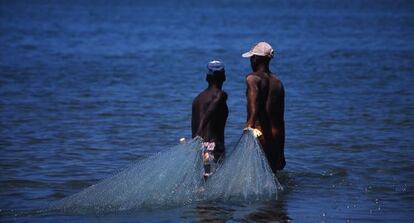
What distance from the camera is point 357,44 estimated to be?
147 ft

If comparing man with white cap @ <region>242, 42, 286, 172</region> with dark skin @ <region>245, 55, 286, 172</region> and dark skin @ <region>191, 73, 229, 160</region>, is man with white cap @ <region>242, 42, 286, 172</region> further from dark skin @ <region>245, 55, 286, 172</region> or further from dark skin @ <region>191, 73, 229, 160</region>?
dark skin @ <region>191, 73, 229, 160</region>

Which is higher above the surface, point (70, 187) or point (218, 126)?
point (218, 126)

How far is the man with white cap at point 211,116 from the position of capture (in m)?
8.68

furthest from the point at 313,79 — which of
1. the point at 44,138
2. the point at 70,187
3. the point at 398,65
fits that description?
the point at 70,187

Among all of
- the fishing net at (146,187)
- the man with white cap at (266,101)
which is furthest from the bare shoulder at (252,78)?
the fishing net at (146,187)

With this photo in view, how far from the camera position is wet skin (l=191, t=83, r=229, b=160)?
28.5 feet

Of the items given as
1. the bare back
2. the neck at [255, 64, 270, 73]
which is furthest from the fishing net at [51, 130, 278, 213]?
the neck at [255, 64, 270, 73]

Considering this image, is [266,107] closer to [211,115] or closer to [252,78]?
[252,78]

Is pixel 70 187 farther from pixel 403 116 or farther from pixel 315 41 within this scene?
pixel 315 41

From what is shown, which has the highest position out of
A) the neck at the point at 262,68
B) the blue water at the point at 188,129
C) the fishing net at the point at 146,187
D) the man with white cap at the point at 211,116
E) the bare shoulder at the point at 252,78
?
the neck at the point at 262,68

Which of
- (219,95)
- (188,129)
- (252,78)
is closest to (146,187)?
(219,95)

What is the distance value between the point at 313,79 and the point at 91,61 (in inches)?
436

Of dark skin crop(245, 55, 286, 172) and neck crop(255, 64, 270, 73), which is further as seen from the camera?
neck crop(255, 64, 270, 73)

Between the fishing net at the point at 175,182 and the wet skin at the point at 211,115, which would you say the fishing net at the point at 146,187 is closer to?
the fishing net at the point at 175,182
